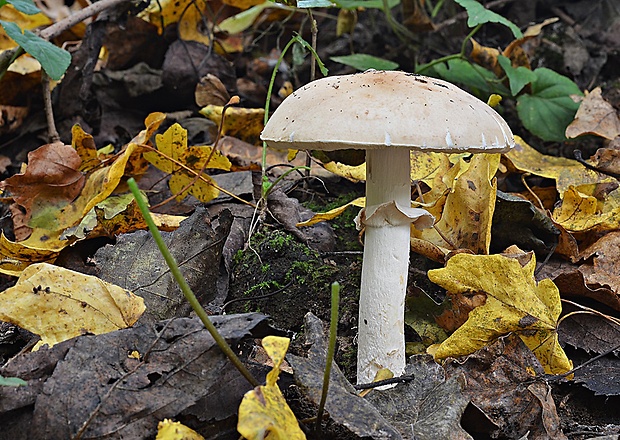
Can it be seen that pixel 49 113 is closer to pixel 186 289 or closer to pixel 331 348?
pixel 186 289

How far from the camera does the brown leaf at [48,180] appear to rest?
115 inches

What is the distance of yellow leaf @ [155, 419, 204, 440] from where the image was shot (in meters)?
1.45

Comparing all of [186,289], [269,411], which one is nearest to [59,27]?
[186,289]

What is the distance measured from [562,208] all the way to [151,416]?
6.88 ft

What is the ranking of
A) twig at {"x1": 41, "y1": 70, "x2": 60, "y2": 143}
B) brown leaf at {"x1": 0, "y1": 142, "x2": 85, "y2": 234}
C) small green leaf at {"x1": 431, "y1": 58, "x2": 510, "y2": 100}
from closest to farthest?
brown leaf at {"x1": 0, "y1": 142, "x2": 85, "y2": 234}, twig at {"x1": 41, "y1": 70, "x2": 60, "y2": 143}, small green leaf at {"x1": 431, "y1": 58, "x2": 510, "y2": 100}

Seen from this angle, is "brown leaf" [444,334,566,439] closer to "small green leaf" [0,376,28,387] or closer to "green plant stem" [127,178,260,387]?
"green plant stem" [127,178,260,387]

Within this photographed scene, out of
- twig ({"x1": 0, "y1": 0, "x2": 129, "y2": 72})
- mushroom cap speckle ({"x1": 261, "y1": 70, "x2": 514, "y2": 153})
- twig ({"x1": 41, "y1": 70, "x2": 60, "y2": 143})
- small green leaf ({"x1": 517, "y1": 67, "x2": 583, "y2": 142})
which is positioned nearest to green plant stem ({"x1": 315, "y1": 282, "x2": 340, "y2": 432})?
mushroom cap speckle ({"x1": 261, "y1": 70, "x2": 514, "y2": 153})

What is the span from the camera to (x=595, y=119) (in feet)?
11.4

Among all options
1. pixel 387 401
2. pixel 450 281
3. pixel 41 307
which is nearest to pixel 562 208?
pixel 450 281

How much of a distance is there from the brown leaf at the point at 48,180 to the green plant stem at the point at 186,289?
1654 millimetres

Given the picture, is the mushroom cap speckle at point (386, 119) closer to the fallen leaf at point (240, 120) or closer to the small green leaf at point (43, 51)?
the small green leaf at point (43, 51)

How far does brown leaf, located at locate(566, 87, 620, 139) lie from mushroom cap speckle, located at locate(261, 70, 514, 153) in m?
1.71

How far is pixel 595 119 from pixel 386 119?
2275mm

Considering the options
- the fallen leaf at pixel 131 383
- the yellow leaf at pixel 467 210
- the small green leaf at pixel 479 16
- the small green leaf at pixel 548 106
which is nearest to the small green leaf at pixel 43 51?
the fallen leaf at pixel 131 383
